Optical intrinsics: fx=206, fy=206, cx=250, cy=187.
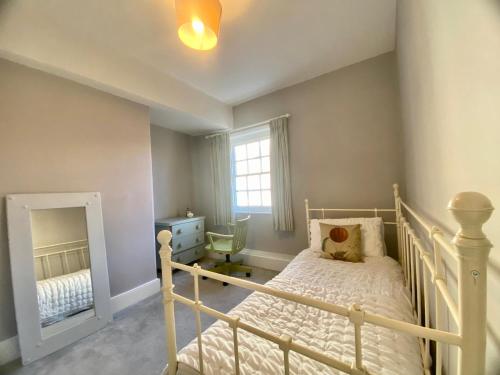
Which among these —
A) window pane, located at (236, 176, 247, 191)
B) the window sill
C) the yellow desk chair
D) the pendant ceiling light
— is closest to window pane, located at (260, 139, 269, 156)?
window pane, located at (236, 176, 247, 191)

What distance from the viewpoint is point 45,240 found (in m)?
1.77

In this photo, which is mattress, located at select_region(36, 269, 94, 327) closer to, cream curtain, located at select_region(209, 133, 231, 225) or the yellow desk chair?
the yellow desk chair

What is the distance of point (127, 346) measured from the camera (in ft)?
5.51

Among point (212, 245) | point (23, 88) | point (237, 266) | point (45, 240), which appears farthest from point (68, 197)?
point (237, 266)

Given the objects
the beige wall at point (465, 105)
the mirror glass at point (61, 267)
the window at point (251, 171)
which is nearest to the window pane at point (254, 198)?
the window at point (251, 171)

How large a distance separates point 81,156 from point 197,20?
1685 millimetres

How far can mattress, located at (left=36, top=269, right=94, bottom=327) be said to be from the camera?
169 cm

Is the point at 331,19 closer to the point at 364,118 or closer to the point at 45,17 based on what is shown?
the point at 364,118

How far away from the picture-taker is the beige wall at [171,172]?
11.2 ft

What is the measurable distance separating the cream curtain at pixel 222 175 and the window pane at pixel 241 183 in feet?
0.57

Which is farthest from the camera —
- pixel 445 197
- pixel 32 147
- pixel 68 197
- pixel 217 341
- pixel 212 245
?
pixel 212 245

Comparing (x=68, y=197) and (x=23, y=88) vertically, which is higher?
(x=23, y=88)

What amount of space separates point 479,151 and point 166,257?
1.17m

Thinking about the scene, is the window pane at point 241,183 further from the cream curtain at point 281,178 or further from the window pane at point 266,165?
the cream curtain at point 281,178
